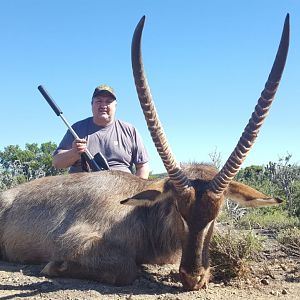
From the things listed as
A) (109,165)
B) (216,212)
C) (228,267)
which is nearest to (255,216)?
(109,165)

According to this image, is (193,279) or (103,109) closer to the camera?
(193,279)

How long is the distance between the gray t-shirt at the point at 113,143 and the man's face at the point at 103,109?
0.12 m

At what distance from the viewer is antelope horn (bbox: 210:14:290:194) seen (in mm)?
4801

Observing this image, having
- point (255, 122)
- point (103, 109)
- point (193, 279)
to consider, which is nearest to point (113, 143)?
point (103, 109)

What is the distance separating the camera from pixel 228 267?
19.0 feet

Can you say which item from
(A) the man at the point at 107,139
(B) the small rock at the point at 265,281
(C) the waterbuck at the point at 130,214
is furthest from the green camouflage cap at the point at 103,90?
Result: (B) the small rock at the point at 265,281

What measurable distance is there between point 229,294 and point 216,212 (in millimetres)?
855

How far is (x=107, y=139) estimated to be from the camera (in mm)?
9031

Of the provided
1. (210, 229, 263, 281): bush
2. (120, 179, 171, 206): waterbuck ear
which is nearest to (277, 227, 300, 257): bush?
(210, 229, 263, 281): bush

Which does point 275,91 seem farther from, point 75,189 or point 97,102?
point 97,102

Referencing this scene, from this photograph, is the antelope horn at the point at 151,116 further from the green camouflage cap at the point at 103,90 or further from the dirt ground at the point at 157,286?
the green camouflage cap at the point at 103,90

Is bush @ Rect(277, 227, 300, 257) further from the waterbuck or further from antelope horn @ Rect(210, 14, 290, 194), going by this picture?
antelope horn @ Rect(210, 14, 290, 194)

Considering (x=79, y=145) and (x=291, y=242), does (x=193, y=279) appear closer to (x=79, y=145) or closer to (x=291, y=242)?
(x=291, y=242)

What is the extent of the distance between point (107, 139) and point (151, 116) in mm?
3834
